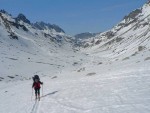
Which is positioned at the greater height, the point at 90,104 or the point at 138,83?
the point at 138,83

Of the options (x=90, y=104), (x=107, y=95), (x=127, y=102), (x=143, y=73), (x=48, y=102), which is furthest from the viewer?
(x=143, y=73)

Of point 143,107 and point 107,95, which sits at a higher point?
point 107,95

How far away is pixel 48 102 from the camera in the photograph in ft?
95.3

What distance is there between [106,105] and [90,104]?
166 cm

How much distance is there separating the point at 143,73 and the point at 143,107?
45.2 ft

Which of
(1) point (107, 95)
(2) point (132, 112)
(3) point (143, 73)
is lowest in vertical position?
(2) point (132, 112)

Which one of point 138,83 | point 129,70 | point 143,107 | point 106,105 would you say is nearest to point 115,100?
point 106,105

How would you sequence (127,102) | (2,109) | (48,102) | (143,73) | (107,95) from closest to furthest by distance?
(127,102)
(107,95)
(48,102)
(2,109)
(143,73)

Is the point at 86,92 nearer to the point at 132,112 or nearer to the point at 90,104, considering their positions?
the point at 90,104

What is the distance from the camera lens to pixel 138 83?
2923 cm

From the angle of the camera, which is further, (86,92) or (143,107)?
(86,92)

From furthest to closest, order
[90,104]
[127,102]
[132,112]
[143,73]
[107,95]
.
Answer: [143,73] → [107,95] → [90,104] → [127,102] → [132,112]

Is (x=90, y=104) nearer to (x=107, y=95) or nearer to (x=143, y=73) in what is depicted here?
(x=107, y=95)

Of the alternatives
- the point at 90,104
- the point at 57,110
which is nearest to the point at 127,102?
the point at 90,104
